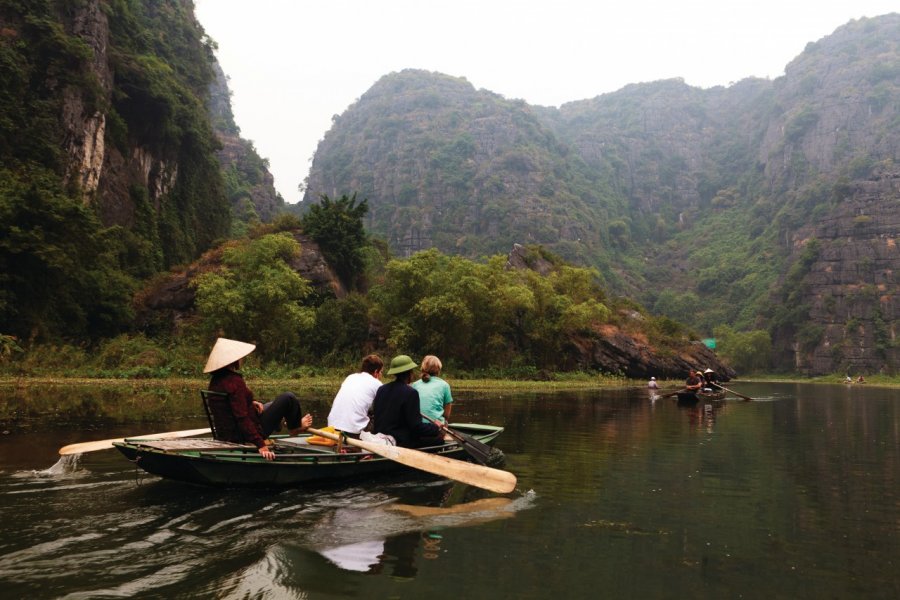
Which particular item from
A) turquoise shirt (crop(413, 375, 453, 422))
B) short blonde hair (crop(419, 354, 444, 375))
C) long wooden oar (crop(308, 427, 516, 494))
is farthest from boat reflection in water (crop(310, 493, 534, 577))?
short blonde hair (crop(419, 354, 444, 375))

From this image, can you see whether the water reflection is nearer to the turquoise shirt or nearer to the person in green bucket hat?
the person in green bucket hat

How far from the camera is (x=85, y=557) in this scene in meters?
4.64

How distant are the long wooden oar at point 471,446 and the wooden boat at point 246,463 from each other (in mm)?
1011

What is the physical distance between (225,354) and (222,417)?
0.84m

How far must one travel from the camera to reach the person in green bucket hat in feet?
27.1

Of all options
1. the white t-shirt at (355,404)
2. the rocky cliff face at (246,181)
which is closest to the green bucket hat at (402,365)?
the white t-shirt at (355,404)

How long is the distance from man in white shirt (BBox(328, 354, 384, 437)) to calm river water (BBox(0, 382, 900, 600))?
2.74ft

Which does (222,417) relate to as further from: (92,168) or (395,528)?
(92,168)

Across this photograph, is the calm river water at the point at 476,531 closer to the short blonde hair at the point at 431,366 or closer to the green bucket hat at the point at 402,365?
the green bucket hat at the point at 402,365

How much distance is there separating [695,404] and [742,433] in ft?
32.6

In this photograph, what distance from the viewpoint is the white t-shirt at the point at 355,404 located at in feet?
27.0

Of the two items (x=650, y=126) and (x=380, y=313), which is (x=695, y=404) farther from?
(x=650, y=126)

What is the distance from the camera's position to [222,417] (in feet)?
23.7

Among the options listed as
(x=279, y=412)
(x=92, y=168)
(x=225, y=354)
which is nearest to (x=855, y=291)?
(x=92, y=168)
